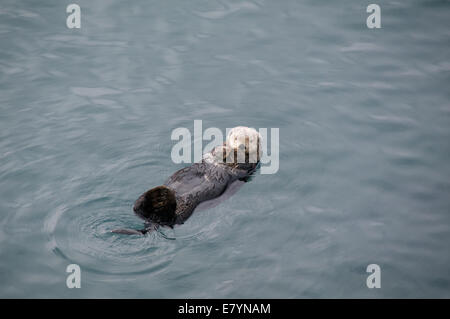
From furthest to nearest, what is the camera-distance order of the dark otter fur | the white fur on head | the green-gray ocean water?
the white fur on head
the dark otter fur
the green-gray ocean water

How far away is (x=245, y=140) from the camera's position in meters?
6.56

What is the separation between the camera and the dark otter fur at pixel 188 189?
5328 mm

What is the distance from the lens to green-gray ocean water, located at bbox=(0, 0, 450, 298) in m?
5.16

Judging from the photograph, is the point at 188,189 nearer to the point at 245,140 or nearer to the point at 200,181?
the point at 200,181

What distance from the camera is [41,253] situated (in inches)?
208

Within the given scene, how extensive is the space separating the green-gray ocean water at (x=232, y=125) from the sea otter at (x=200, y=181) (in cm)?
16

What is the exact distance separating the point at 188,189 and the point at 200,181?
24 cm

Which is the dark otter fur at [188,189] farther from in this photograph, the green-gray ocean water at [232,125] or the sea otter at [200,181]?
the green-gray ocean water at [232,125]

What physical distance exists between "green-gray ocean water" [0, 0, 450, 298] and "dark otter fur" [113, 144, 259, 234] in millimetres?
154

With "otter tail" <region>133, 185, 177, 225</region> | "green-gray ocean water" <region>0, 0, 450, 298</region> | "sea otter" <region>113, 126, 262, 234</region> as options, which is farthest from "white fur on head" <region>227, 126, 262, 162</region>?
"otter tail" <region>133, 185, 177, 225</region>

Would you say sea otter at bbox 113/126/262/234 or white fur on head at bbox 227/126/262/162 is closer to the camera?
sea otter at bbox 113/126/262/234

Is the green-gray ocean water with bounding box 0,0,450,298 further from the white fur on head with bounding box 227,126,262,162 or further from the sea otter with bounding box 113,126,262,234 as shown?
the white fur on head with bounding box 227,126,262,162
